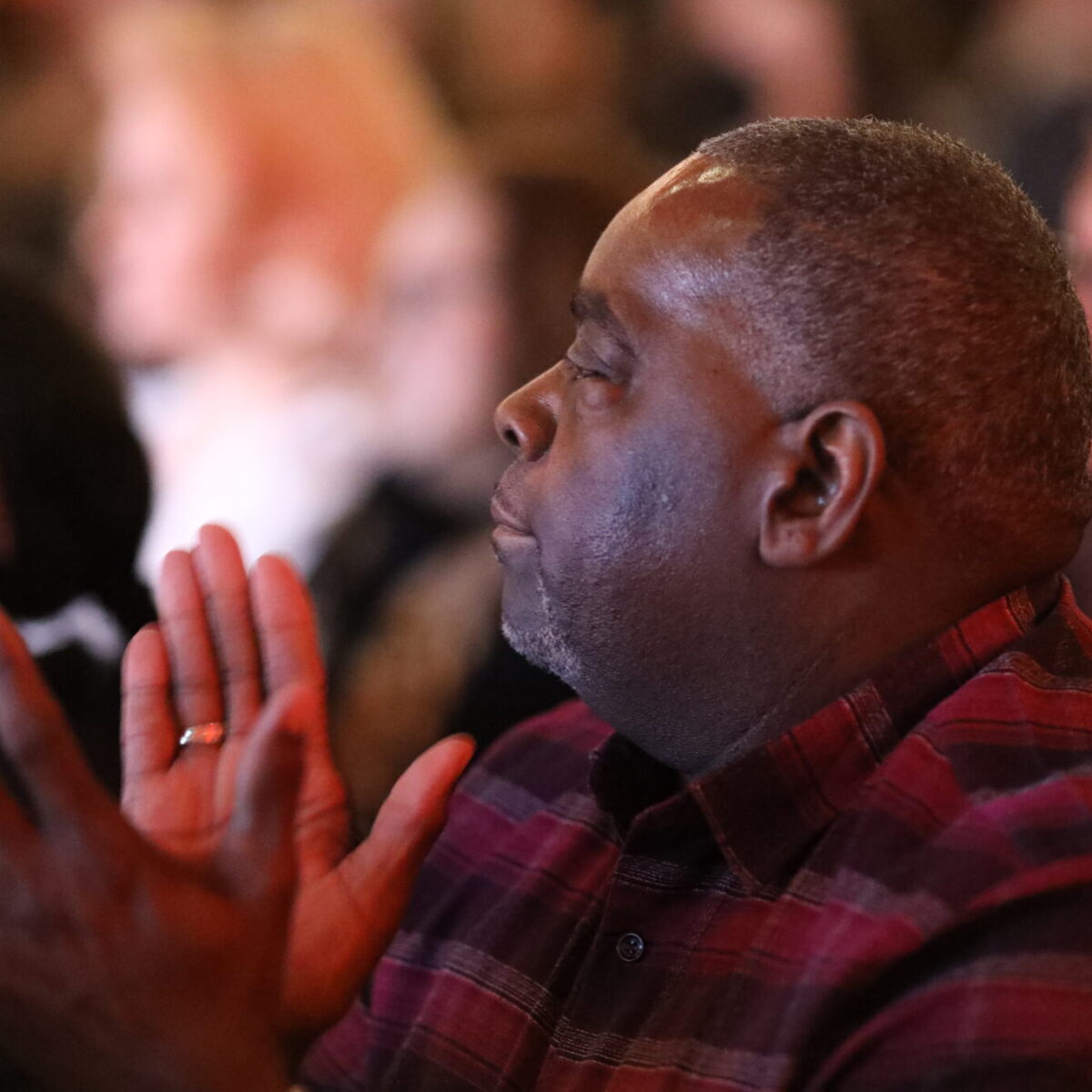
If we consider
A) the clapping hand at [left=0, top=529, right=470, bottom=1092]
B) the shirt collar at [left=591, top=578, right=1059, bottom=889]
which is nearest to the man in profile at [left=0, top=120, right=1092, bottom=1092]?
the shirt collar at [left=591, top=578, right=1059, bottom=889]

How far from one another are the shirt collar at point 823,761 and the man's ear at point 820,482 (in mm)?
110

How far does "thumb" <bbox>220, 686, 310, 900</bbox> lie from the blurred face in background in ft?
4.94

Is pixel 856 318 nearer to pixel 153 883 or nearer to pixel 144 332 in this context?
pixel 153 883

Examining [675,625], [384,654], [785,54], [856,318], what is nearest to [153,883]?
[675,625]

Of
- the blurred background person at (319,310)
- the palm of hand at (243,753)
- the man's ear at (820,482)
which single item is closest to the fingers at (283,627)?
the palm of hand at (243,753)

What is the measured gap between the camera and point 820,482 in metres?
1.00

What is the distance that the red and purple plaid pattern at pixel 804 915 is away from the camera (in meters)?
0.81

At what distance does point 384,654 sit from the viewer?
1960 mm

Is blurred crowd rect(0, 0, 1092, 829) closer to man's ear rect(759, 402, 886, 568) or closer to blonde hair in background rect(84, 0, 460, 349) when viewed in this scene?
blonde hair in background rect(84, 0, 460, 349)

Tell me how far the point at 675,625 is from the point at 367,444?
116 centimetres

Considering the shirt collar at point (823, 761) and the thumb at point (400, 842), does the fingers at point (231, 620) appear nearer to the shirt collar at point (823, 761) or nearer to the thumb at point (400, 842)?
the thumb at point (400, 842)

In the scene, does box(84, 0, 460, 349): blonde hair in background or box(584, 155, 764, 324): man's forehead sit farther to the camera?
box(84, 0, 460, 349): blonde hair in background

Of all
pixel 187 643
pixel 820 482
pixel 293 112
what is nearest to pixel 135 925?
pixel 187 643

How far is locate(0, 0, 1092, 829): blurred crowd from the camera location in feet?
6.27
